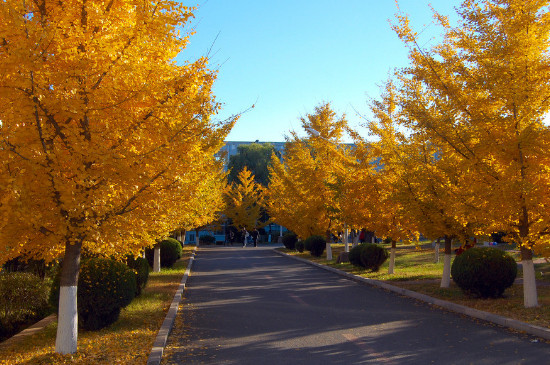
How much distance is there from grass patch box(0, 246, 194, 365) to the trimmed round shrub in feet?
22.9

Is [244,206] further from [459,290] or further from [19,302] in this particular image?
[19,302]

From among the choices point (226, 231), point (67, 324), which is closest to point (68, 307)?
point (67, 324)

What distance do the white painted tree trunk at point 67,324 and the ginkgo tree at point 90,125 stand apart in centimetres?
1

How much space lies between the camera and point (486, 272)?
1108cm

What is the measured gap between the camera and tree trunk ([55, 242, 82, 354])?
6867 millimetres

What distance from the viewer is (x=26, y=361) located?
673cm

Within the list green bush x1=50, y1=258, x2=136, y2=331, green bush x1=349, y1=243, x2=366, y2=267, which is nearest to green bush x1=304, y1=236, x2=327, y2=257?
green bush x1=349, y1=243, x2=366, y2=267

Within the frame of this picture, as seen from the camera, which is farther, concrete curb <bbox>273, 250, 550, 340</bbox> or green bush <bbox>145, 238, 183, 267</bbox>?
green bush <bbox>145, 238, 183, 267</bbox>

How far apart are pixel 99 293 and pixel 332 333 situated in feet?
13.8

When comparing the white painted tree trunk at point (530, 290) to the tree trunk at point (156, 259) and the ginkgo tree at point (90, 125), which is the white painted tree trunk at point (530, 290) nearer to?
the ginkgo tree at point (90, 125)

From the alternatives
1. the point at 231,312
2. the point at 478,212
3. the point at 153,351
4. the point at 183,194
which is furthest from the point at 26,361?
the point at 478,212

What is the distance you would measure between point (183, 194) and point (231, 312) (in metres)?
4.38

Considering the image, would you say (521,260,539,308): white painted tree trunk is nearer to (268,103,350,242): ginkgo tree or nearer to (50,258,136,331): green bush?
(50,258,136,331): green bush

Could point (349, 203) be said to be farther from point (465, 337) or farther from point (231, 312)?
point (465, 337)
